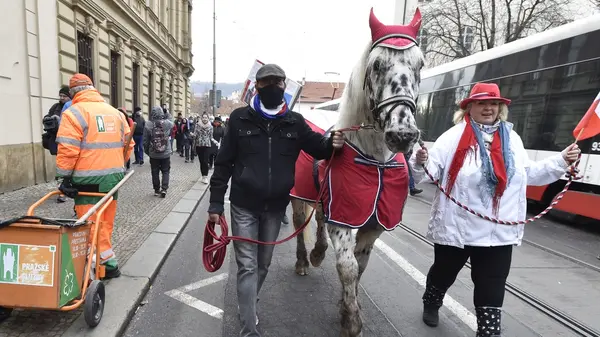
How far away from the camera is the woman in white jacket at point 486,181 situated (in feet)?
8.52

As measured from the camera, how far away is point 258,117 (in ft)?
8.80

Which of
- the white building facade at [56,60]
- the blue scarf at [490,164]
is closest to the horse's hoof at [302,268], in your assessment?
the blue scarf at [490,164]

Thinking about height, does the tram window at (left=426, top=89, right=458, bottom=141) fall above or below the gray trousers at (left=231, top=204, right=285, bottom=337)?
above

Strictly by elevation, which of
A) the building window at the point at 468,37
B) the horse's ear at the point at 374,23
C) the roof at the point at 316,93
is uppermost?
the building window at the point at 468,37

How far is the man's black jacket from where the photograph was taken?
8.73 ft

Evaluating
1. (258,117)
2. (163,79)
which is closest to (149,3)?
(163,79)

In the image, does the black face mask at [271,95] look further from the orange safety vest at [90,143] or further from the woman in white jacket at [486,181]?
the orange safety vest at [90,143]

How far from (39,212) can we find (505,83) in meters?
9.58

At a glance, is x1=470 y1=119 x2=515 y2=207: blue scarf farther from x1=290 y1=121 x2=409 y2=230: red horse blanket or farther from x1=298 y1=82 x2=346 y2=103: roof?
x1=298 y1=82 x2=346 y2=103: roof

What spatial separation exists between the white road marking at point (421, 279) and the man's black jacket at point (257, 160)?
78.1 inches

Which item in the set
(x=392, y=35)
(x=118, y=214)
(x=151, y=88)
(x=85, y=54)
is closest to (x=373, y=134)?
(x=392, y=35)

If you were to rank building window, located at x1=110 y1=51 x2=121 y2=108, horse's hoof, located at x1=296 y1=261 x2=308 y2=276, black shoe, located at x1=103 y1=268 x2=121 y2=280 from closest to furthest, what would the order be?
black shoe, located at x1=103 y1=268 x2=121 y2=280 < horse's hoof, located at x1=296 y1=261 x2=308 y2=276 < building window, located at x1=110 y1=51 x2=121 y2=108

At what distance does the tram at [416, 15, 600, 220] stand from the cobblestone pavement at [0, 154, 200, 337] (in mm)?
7367

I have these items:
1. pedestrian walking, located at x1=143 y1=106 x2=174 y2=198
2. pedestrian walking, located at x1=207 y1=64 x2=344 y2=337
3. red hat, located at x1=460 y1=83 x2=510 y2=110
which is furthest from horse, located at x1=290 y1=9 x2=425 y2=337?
pedestrian walking, located at x1=143 y1=106 x2=174 y2=198
